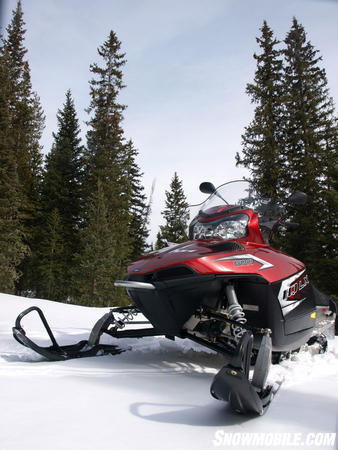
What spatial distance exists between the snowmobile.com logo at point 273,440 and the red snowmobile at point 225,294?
0.45 metres

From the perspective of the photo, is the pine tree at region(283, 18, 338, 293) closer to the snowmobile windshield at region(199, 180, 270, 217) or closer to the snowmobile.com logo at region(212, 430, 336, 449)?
the snowmobile windshield at region(199, 180, 270, 217)

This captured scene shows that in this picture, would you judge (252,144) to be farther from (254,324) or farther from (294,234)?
(254,324)

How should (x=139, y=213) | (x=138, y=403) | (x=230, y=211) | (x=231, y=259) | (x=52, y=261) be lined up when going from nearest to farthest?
1. (x=138, y=403)
2. (x=231, y=259)
3. (x=230, y=211)
4. (x=52, y=261)
5. (x=139, y=213)

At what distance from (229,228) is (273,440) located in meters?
1.74

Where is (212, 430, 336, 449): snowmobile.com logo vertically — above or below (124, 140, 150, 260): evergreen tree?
below

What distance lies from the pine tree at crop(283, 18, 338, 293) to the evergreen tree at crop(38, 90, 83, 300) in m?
15.0

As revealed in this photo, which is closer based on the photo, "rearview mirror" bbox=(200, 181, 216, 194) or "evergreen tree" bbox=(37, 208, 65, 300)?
"rearview mirror" bbox=(200, 181, 216, 194)

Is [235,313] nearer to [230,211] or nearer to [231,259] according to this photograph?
[231,259]

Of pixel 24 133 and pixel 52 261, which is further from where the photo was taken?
pixel 24 133

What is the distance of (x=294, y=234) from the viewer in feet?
57.4

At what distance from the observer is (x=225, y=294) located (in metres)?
2.82

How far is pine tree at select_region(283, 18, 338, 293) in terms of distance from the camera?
52.9 feet

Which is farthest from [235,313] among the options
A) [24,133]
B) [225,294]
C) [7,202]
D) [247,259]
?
[24,133]

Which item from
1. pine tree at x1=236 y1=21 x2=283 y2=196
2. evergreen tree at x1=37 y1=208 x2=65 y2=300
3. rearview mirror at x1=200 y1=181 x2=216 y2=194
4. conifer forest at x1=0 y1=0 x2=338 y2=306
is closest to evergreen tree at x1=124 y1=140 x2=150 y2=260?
conifer forest at x1=0 y1=0 x2=338 y2=306
